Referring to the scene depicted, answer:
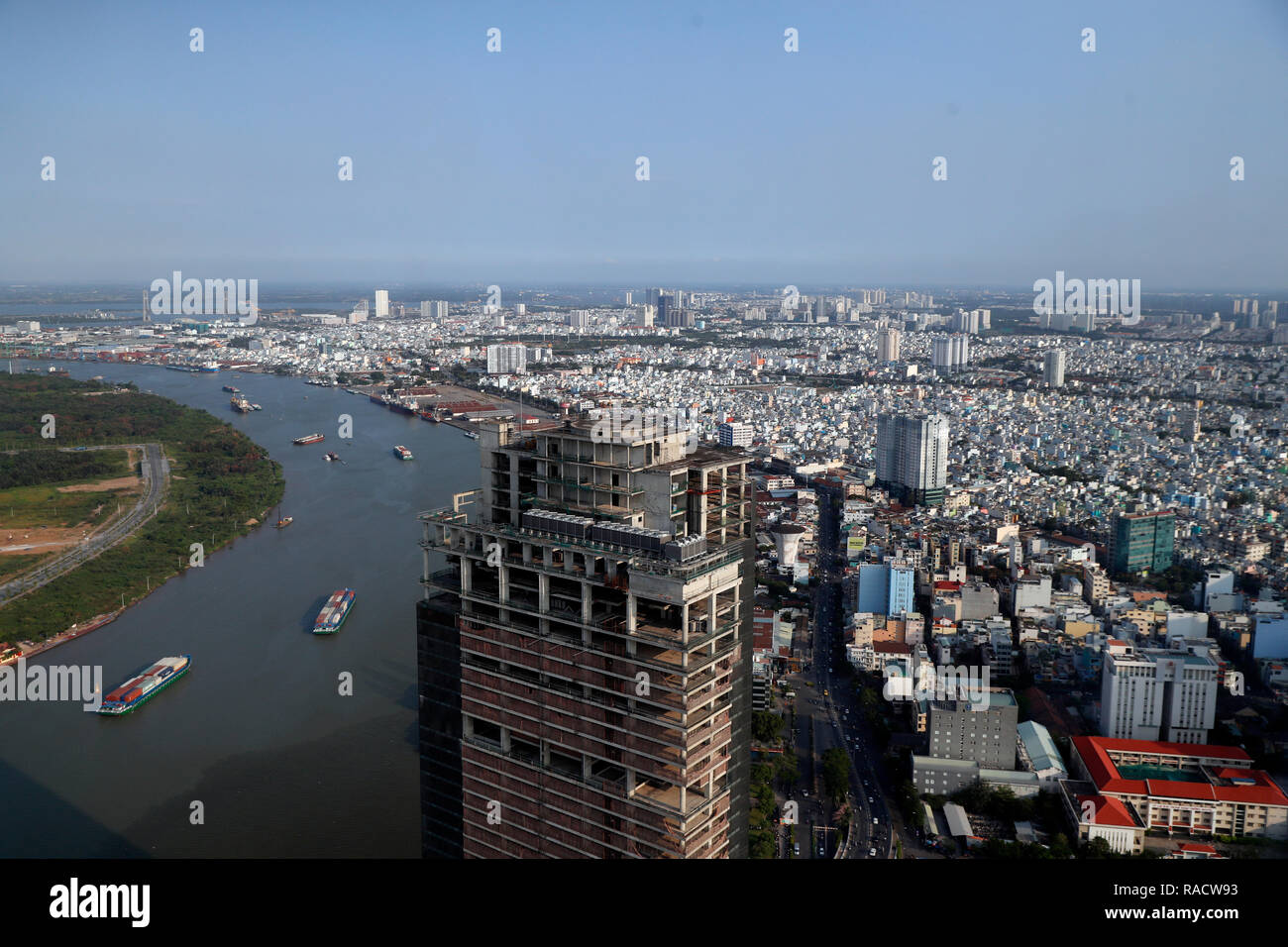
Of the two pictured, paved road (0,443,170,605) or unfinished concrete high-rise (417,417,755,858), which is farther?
paved road (0,443,170,605)

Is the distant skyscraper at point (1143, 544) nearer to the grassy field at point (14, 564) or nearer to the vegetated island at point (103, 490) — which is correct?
the vegetated island at point (103, 490)

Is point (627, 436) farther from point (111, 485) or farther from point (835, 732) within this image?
point (111, 485)

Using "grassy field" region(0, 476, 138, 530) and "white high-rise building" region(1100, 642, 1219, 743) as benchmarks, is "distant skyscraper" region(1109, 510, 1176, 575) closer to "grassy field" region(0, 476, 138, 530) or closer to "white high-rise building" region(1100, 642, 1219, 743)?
"white high-rise building" region(1100, 642, 1219, 743)

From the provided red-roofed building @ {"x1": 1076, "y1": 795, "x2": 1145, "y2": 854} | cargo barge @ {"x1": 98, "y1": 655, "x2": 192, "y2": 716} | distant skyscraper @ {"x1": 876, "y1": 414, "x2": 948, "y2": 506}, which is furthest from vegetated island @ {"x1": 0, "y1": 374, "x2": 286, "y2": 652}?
distant skyscraper @ {"x1": 876, "y1": 414, "x2": 948, "y2": 506}

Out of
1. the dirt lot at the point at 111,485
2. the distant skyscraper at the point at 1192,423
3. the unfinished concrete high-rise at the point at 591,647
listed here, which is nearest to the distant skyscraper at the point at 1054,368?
the distant skyscraper at the point at 1192,423
